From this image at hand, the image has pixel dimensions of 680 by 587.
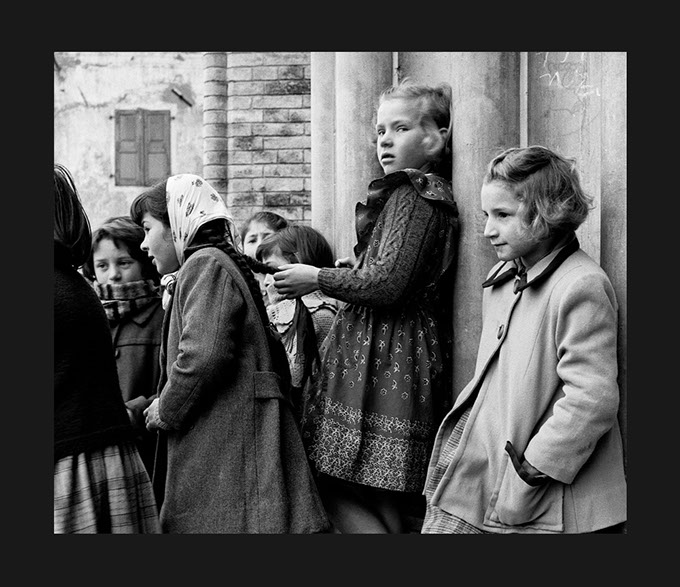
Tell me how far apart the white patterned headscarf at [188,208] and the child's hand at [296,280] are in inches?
10.7

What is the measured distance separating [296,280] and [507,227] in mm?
837

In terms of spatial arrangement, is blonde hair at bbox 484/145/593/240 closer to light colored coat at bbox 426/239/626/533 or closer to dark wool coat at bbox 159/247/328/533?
light colored coat at bbox 426/239/626/533

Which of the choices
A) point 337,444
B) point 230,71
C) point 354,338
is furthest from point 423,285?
point 230,71

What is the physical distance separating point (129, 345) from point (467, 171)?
1.39 meters

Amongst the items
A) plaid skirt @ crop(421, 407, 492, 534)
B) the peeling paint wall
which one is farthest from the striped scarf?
the peeling paint wall

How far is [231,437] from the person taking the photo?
3.74 m

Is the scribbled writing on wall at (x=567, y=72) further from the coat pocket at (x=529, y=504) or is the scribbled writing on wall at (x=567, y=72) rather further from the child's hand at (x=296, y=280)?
the coat pocket at (x=529, y=504)

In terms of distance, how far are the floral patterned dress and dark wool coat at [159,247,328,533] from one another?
204 millimetres

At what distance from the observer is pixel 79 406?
10.9 ft

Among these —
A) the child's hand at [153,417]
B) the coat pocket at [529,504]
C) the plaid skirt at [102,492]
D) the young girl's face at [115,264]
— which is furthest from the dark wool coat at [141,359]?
the coat pocket at [529,504]

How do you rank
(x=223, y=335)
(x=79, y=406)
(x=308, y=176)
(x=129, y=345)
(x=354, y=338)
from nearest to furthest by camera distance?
1. (x=79, y=406)
2. (x=223, y=335)
3. (x=354, y=338)
4. (x=129, y=345)
5. (x=308, y=176)

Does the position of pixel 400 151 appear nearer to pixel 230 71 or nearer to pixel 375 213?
pixel 375 213

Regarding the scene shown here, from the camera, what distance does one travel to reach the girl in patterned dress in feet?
12.7

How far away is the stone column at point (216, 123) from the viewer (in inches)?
441
